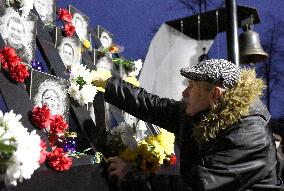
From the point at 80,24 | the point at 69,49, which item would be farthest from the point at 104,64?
the point at 69,49

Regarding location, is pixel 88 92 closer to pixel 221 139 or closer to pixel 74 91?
pixel 74 91

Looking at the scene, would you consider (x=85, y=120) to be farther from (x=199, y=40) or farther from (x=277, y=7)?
(x=277, y=7)

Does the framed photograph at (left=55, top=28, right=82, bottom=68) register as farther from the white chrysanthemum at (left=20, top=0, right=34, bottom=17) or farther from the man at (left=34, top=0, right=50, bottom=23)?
the white chrysanthemum at (left=20, top=0, right=34, bottom=17)

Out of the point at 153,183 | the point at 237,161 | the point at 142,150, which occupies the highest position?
the point at 142,150

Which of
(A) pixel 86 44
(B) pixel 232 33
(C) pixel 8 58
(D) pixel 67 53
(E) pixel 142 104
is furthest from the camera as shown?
(B) pixel 232 33

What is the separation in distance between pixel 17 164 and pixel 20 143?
0.09 m

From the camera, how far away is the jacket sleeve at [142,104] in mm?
2977

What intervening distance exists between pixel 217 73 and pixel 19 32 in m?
1.42

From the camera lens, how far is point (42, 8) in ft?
Answer: 11.7

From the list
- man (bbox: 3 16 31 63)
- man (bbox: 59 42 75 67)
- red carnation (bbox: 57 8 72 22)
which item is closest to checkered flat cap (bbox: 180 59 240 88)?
man (bbox: 3 16 31 63)

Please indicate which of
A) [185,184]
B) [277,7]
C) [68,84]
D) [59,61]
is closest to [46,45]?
[59,61]

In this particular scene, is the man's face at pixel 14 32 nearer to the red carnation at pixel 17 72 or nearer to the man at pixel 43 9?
the red carnation at pixel 17 72

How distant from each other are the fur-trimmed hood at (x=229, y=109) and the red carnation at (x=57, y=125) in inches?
35.6

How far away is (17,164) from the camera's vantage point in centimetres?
165
